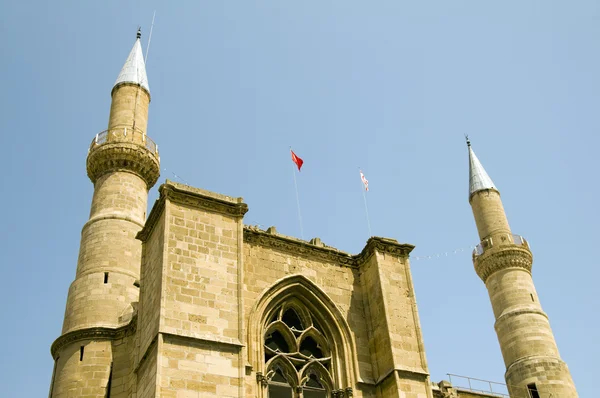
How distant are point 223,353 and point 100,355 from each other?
4.17 m

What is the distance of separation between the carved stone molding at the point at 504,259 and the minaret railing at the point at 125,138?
1025 centimetres

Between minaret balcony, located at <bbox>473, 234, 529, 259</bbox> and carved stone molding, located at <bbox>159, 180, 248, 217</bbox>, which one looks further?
minaret balcony, located at <bbox>473, 234, 529, 259</bbox>

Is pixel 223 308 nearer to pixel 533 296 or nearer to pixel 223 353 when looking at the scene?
pixel 223 353

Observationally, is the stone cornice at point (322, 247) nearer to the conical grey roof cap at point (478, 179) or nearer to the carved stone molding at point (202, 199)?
the carved stone molding at point (202, 199)

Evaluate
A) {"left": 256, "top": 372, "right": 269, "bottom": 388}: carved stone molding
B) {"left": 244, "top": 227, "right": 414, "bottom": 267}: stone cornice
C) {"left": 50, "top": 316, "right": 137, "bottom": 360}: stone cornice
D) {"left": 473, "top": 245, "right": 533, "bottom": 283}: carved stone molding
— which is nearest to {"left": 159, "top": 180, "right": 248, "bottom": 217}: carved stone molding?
{"left": 244, "top": 227, "right": 414, "bottom": 267}: stone cornice

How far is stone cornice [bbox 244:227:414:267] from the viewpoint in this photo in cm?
1147

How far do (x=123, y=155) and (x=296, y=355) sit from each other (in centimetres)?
754

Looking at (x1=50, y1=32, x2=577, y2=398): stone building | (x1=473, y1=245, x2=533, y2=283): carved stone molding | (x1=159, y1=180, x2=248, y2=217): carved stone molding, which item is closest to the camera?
Answer: (x1=50, y1=32, x2=577, y2=398): stone building

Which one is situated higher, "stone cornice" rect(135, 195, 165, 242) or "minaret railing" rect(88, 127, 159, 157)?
"minaret railing" rect(88, 127, 159, 157)

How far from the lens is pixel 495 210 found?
2241cm

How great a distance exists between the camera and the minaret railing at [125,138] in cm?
1678

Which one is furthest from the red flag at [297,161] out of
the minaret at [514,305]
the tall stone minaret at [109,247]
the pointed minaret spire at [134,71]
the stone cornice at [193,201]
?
the minaret at [514,305]

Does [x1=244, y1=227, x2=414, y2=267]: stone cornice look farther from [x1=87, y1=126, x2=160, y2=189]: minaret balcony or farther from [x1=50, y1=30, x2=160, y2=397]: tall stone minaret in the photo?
[x1=87, y1=126, x2=160, y2=189]: minaret balcony

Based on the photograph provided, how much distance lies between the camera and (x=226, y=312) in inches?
382
